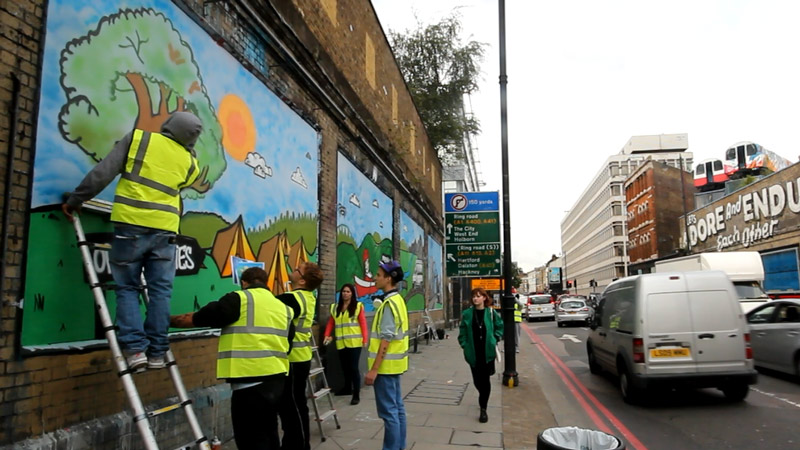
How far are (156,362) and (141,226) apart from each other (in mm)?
876

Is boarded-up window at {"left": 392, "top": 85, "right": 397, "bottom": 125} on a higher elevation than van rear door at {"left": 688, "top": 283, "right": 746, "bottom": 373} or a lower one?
higher

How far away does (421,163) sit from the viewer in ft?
70.6

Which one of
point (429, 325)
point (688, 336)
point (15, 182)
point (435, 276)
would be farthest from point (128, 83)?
point (435, 276)

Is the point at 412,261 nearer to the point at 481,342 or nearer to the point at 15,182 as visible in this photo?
the point at 481,342

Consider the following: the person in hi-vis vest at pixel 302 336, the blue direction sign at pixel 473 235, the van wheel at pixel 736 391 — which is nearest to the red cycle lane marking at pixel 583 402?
the van wheel at pixel 736 391

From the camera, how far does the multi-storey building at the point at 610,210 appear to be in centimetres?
7756

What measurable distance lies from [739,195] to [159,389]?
34.7m

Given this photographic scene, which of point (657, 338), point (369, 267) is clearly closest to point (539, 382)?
point (657, 338)

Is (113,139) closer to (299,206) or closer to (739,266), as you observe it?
(299,206)

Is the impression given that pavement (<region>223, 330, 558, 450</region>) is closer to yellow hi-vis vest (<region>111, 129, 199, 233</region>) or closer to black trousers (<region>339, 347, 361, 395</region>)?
black trousers (<region>339, 347, 361, 395</region>)

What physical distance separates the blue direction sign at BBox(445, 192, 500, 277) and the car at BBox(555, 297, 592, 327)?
41.6 ft

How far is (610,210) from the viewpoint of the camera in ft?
262

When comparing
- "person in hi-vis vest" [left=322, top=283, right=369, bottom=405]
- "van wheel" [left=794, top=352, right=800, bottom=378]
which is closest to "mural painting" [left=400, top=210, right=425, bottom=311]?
"person in hi-vis vest" [left=322, top=283, right=369, bottom=405]

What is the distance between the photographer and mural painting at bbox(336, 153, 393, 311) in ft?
33.3
